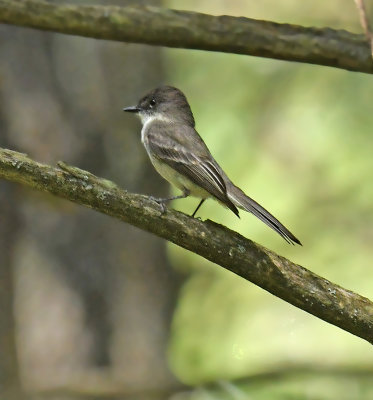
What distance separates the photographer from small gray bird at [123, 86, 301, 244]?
424 cm

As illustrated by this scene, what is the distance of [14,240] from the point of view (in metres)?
6.03

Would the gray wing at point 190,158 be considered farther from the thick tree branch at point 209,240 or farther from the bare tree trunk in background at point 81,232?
the bare tree trunk in background at point 81,232

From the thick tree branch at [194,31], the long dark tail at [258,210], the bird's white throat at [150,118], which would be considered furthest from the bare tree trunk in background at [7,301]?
the thick tree branch at [194,31]

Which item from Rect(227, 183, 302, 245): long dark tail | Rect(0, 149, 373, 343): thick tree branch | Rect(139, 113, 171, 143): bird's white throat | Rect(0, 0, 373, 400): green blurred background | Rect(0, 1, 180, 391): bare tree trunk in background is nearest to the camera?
Rect(0, 149, 373, 343): thick tree branch

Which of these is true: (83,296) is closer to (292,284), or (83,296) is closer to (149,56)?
(149,56)

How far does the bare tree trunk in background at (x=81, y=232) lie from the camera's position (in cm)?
615

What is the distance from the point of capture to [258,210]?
13.6 feet

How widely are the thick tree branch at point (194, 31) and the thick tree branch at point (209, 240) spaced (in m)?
1.02

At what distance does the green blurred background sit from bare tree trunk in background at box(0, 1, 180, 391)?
1 centimetres

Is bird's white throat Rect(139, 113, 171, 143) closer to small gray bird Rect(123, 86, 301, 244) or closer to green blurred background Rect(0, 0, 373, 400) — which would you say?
small gray bird Rect(123, 86, 301, 244)

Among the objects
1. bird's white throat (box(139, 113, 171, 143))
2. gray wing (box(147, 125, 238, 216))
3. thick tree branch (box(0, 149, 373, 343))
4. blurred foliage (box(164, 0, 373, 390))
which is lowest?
thick tree branch (box(0, 149, 373, 343))

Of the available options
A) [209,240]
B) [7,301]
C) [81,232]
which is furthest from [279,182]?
[209,240]

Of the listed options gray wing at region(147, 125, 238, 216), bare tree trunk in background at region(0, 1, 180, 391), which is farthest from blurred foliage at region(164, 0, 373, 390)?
gray wing at region(147, 125, 238, 216)

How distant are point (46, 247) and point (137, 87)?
1.51 meters
